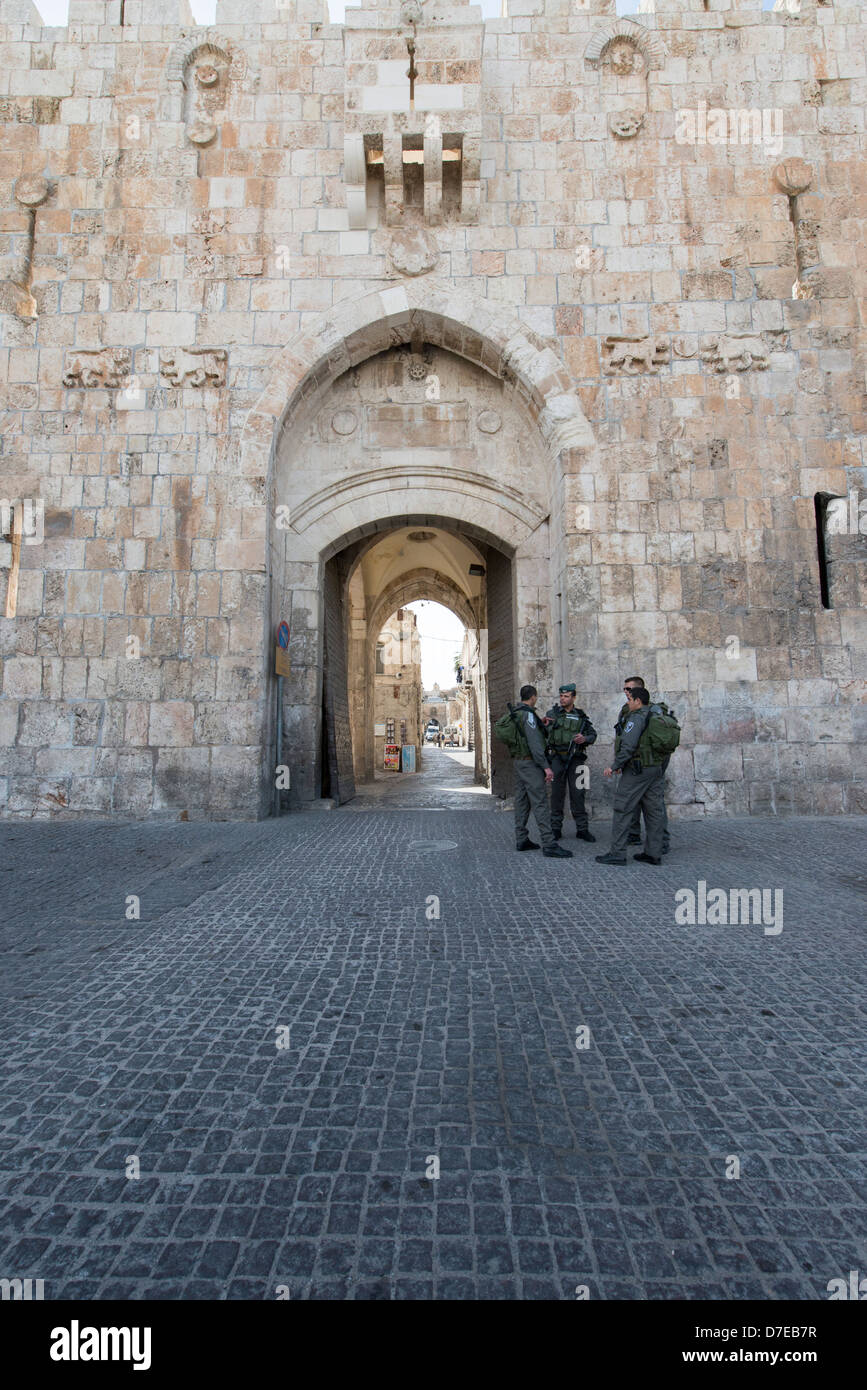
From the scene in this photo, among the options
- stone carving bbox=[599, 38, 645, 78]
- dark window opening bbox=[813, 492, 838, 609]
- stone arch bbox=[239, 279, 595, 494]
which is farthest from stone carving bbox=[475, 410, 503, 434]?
stone carving bbox=[599, 38, 645, 78]

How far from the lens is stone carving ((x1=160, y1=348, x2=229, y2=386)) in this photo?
29.3ft

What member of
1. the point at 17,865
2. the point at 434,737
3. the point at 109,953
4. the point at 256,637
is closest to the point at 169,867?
the point at 17,865

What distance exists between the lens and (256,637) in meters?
8.67

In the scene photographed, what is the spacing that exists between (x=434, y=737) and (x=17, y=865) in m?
61.2

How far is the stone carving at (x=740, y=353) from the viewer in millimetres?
8859

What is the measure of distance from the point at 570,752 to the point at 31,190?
431 inches

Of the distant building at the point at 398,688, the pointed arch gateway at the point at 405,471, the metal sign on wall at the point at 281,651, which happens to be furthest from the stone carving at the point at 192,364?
the distant building at the point at 398,688

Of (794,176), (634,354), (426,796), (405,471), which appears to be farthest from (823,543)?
(426,796)

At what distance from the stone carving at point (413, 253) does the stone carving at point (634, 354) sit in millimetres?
2812

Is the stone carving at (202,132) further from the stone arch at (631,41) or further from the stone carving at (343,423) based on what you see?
the stone arch at (631,41)

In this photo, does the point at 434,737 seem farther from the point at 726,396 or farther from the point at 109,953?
the point at 109,953

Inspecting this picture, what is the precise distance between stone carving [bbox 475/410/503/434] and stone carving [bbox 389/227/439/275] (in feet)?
6.89

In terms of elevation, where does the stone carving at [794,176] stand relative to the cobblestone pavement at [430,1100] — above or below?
above

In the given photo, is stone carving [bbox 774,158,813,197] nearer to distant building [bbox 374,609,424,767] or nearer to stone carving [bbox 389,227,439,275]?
stone carving [bbox 389,227,439,275]
